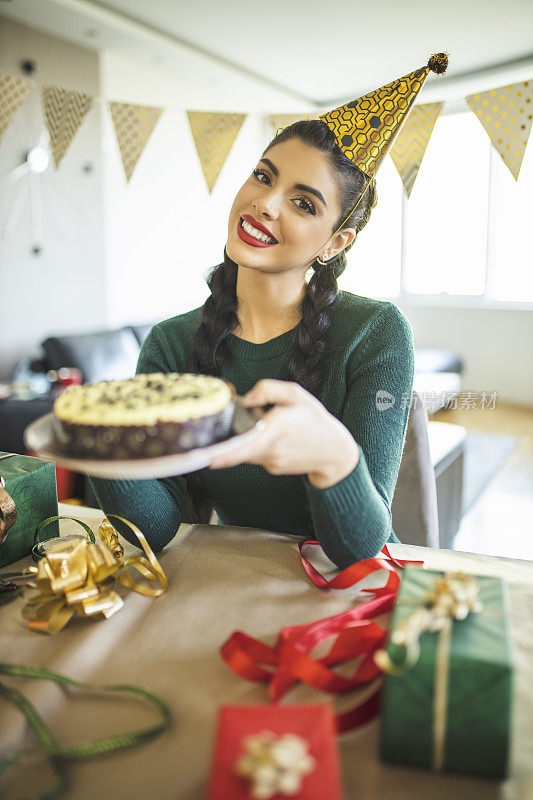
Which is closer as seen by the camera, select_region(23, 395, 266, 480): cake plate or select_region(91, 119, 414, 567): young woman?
select_region(23, 395, 266, 480): cake plate

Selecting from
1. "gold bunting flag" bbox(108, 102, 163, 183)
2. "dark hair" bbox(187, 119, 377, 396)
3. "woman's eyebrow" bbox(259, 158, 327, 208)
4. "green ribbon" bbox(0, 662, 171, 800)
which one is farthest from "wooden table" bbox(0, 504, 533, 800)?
"gold bunting flag" bbox(108, 102, 163, 183)

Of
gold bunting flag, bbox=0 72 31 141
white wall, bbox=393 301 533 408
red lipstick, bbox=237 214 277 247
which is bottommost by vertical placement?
white wall, bbox=393 301 533 408

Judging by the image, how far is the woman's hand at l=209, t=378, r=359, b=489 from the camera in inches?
28.2

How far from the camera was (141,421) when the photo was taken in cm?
67

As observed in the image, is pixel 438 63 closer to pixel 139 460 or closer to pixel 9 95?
pixel 139 460

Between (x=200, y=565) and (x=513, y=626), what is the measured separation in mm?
425

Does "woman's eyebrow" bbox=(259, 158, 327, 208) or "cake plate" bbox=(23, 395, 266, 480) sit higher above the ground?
"woman's eyebrow" bbox=(259, 158, 327, 208)

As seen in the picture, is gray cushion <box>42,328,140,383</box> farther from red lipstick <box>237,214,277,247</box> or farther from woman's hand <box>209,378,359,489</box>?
woman's hand <box>209,378,359,489</box>

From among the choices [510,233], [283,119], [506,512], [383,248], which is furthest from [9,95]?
[383,248]

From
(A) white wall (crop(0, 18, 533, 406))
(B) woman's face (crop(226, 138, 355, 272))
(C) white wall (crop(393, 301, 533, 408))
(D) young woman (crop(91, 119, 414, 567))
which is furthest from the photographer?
(C) white wall (crop(393, 301, 533, 408))

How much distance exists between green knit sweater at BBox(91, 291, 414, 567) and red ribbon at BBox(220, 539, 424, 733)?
16 centimetres

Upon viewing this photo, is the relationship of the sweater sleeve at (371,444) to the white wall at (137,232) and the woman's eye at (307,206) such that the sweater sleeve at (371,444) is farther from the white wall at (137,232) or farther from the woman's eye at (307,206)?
the white wall at (137,232)

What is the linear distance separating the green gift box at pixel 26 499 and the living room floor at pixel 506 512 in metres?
2.02

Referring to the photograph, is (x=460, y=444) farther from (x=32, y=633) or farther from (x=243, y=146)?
(x=243, y=146)
